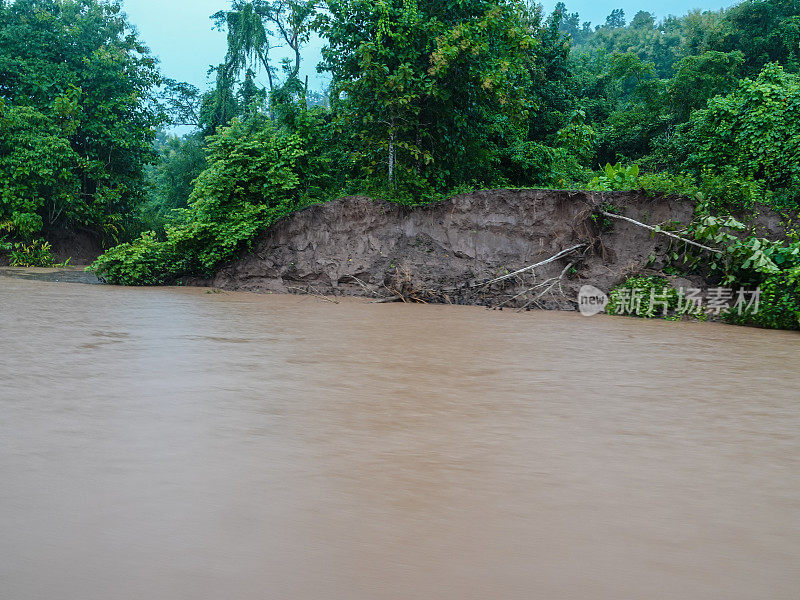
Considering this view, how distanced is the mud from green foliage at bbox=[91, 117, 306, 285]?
58cm

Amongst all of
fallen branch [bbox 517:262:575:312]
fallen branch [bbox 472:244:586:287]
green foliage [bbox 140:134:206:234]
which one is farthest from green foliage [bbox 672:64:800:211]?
green foliage [bbox 140:134:206:234]

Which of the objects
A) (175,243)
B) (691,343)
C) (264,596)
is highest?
(175,243)

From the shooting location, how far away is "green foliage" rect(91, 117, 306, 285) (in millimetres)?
14562

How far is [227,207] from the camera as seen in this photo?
14844 mm

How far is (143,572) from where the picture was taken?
2393 millimetres

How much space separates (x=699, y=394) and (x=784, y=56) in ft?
81.2

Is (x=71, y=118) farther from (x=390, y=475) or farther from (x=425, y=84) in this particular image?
(x=390, y=475)

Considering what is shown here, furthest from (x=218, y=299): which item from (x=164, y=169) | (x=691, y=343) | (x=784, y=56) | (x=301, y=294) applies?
(x=784, y=56)

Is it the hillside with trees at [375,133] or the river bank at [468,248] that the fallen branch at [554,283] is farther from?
the hillside with trees at [375,133]

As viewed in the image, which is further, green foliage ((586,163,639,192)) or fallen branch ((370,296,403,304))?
green foliage ((586,163,639,192))

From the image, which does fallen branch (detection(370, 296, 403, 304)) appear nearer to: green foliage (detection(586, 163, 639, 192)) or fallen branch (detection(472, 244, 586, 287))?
fallen branch (detection(472, 244, 586, 287))

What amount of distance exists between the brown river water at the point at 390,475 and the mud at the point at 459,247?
5848 mm

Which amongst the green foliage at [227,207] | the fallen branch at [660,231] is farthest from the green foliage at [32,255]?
the fallen branch at [660,231]

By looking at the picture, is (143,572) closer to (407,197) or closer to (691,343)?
(691,343)
